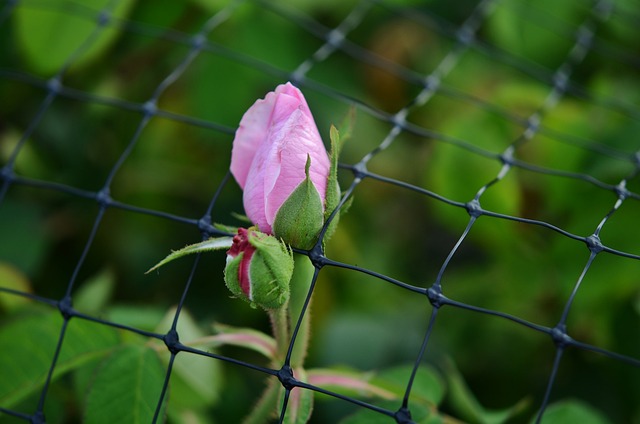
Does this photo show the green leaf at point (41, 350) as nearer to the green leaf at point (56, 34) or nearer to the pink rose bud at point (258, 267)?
the pink rose bud at point (258, 267)

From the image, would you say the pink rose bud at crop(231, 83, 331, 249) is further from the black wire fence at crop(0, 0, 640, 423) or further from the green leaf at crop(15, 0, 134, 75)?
the green leaf at crop(15, 0, 134, 75)

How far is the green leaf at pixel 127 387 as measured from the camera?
491 millimetres

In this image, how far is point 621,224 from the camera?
2.22ft

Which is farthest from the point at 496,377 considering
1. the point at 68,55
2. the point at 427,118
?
the point at 68,55

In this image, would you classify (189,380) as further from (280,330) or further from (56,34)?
(56,34)

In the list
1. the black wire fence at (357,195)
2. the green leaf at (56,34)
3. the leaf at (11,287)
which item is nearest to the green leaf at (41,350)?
the black wire fence at (357,195)

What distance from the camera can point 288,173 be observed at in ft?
1.35

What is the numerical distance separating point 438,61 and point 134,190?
1.64 feet

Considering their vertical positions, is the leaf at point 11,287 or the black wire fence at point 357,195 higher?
the black wire fence at point 357,195

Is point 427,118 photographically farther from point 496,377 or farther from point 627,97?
point 496,377

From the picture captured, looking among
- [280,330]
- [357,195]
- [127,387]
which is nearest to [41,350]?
[127,387]

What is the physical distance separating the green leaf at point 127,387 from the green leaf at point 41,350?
0.14 feet

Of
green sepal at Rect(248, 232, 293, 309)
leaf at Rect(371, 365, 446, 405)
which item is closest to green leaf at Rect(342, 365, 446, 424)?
leaf at Rect(371, 365, 446, 405)

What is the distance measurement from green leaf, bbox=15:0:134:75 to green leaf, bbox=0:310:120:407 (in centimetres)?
39
